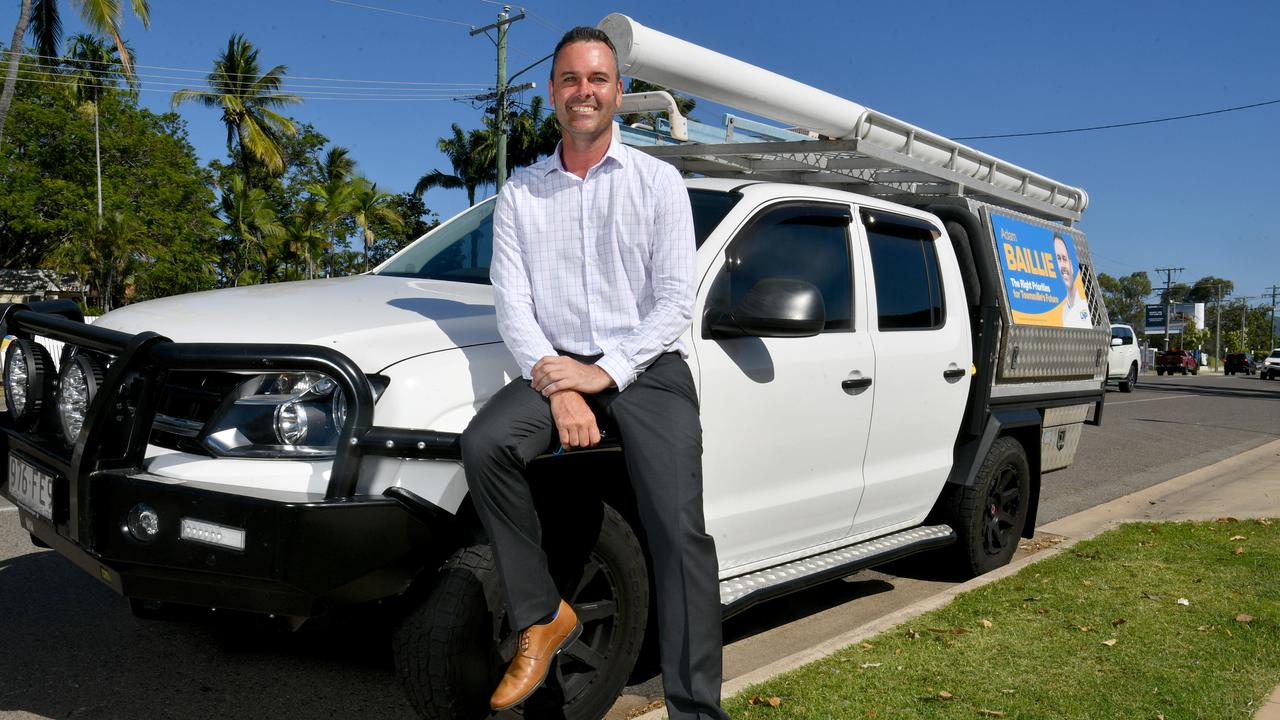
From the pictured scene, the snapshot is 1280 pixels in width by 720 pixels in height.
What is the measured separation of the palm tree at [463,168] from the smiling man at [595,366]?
4370cm

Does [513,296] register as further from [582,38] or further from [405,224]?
[405,224]

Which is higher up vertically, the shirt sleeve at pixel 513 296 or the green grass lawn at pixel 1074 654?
the shirt sleeve at pixel 513 296

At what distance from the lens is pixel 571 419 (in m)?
2.79

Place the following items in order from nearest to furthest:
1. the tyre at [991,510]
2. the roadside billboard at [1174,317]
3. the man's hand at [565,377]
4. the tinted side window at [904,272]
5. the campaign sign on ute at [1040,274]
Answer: the man's hand at [565,377] < the tinted side window at [904,272] < the tyre at [991,510] < the campaign sign on ute at [1040,274] < the roadside billboard at [1174,317]

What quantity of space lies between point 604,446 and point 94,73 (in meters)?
42.8

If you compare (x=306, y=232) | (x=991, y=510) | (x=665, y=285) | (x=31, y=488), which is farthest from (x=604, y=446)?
(x=306, y=232)

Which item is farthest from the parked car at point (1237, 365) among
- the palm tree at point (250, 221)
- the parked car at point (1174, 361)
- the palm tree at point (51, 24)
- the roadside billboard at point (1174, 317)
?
the palm tree at point (51, 24)

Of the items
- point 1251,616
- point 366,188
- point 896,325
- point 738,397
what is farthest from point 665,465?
point 366,188

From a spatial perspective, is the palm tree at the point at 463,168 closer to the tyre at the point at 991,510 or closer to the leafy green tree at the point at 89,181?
the leafy green tree at the point at 89,181

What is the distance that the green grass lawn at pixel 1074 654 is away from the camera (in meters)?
3.39

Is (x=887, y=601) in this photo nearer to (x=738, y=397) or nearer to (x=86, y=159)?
(x=738, y=397)

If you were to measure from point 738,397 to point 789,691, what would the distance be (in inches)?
39.8

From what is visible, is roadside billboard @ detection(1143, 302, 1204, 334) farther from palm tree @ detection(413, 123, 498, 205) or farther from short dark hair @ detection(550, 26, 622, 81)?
short dark hair @ detection(550, 26, 622, 81)

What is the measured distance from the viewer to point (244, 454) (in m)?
2.75
